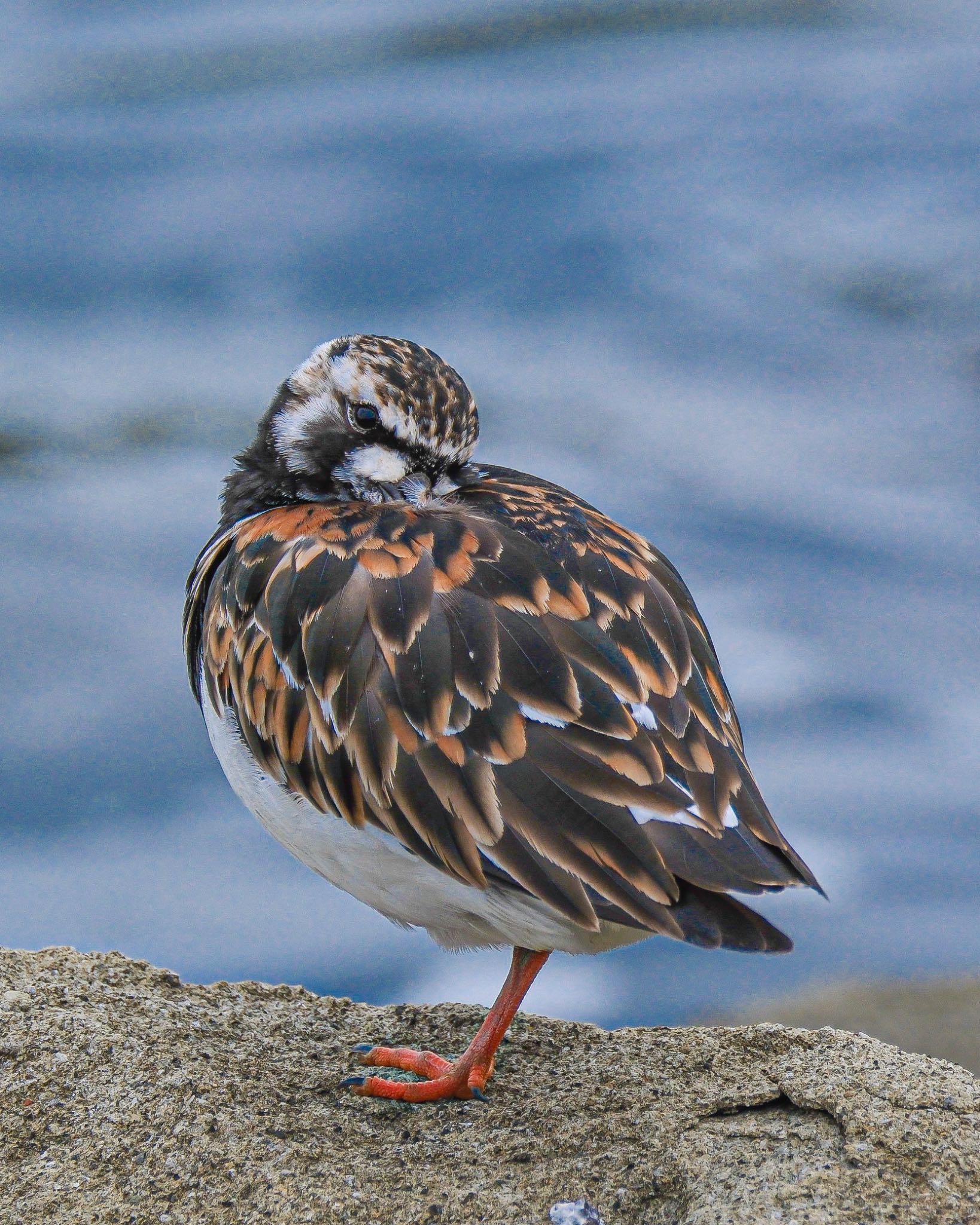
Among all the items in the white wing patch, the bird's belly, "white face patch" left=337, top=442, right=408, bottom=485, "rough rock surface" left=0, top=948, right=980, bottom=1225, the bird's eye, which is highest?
the bird's eye

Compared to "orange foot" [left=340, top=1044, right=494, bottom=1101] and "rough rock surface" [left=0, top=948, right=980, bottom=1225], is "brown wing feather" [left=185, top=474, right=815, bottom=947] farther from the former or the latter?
"orange foot" [left=340, top=1044, right=494, bottom=1101]

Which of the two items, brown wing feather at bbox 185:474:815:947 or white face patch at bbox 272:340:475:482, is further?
white face patch at bbox 272:340:475:482

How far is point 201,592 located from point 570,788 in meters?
1.51

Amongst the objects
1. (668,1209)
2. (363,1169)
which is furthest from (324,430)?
(668,1209)

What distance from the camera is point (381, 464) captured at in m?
4.26

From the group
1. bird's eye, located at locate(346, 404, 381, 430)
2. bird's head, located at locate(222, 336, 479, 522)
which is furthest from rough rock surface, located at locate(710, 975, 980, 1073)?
bird's eye, located at locate(346, 404, 381, 430)

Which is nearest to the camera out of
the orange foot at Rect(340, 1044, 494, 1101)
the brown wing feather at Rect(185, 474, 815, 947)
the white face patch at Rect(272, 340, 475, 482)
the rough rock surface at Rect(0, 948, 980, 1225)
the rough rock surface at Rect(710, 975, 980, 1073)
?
the rough rock surface at Rect(0, 948, 980, 1225)

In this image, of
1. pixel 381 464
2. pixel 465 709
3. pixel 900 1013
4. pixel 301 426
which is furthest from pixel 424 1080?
pixel 900 1013

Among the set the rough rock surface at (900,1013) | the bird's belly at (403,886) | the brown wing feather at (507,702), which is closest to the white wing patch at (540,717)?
the brown wing feather at (507,702)

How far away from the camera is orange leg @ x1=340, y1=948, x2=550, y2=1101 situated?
12.4 ft

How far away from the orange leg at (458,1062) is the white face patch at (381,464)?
1.36 metres

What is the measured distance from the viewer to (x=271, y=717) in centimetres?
392

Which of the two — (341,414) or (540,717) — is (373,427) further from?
(540,717)

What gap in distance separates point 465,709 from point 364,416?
1.11 metres
